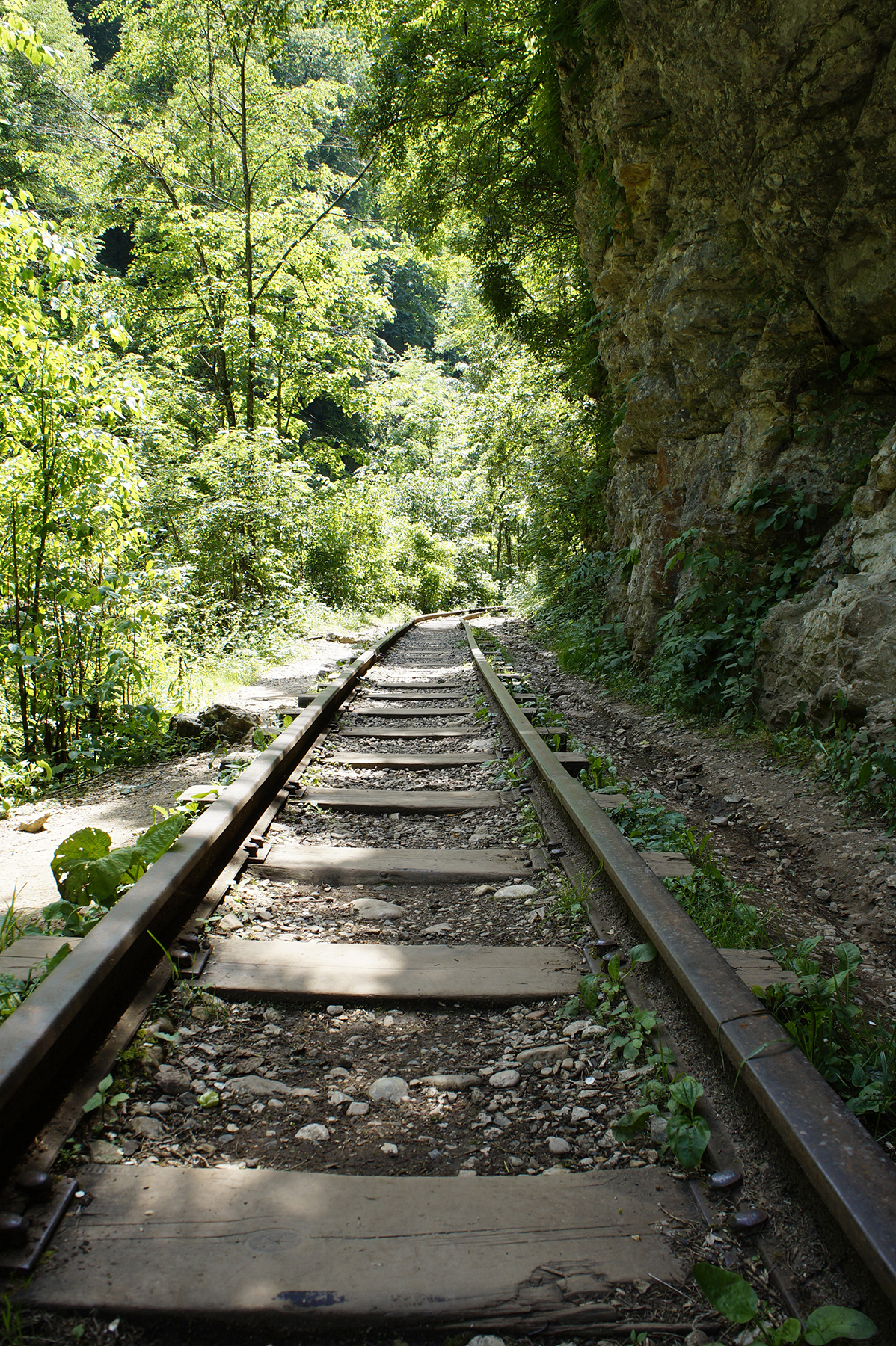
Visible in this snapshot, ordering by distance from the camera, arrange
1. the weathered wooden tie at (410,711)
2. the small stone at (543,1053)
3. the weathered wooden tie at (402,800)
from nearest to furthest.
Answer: the small stone at (543,1053) < the weathered wooden tie at (402,800) < the weathered wooden tie at (410,711)

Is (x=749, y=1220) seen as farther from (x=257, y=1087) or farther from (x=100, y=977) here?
(x=100, y=977)

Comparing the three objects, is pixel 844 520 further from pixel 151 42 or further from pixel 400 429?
pixel 400 429

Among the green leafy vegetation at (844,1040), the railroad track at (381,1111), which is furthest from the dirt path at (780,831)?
the railroad track at (381,1111)

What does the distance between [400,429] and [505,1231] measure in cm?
3620

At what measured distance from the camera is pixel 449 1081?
5.90 feet

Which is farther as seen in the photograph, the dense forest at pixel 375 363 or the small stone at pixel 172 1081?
the dense forest at pixel 375 363

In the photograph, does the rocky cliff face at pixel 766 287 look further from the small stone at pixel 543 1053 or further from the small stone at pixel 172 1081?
the small stone at pixel 172 1081

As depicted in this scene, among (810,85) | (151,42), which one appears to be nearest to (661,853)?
(810,85)

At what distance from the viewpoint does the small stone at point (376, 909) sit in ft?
8.56

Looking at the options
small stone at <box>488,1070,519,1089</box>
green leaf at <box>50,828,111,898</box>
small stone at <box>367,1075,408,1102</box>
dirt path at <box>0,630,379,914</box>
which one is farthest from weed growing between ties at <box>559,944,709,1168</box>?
dirt path at <box>0,630,379,914</box>

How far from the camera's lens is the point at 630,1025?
1.89 meters

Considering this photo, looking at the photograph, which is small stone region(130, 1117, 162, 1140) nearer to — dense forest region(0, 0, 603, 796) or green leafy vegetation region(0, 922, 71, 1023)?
green leafy vegetation region(0, 922, 71, 1023)

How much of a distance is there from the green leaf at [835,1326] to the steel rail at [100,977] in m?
1.33

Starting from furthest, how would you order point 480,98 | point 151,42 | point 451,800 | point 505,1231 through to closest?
point 151,42, point 480,98, point 451,800, point 505,1231
